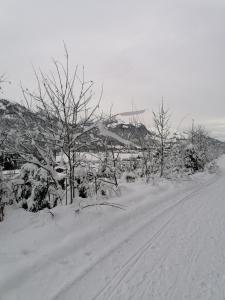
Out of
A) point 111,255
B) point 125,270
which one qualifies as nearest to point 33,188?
point 111,255

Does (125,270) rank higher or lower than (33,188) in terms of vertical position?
lower

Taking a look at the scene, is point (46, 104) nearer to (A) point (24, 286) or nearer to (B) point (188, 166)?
(A) point (24, 286)

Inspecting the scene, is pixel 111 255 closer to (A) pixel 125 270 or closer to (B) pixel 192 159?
(A) pixel 125 270

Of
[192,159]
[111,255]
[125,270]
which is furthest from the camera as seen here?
[192,159]

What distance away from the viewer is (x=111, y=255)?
504 cm

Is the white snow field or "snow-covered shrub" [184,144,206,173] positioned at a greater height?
"snow-covered shrub" [184,144,206,173]

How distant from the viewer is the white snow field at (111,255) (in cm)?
382

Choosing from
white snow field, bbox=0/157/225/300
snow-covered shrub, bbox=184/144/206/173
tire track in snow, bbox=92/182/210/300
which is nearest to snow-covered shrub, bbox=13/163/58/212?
white snow field, bbox=0/157/225/300

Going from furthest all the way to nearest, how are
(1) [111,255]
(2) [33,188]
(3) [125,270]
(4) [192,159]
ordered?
(4) [192,159]
(2) [33,188]
(1) [111,255]
(3) [125,270]

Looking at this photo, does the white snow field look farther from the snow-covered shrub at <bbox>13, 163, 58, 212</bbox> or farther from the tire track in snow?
the snow-covered shrub at <bbox>13, 163, 58, 212</bbox>

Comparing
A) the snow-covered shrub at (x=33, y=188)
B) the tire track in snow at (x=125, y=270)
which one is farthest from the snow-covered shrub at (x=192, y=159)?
the snow-covered shrub at (x=33, y=188)

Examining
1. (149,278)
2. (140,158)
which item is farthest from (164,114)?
(149,278)

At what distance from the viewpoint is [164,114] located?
53.1 feet

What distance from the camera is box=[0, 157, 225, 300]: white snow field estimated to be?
3.82 metres
